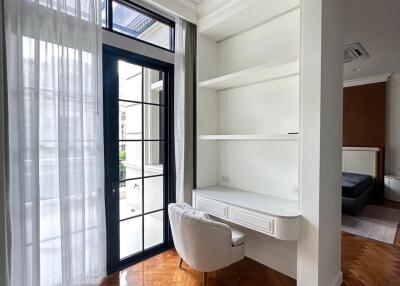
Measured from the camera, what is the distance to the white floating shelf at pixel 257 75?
206 cm

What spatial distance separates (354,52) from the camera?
12.4ft

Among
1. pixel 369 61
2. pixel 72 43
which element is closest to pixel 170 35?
pixel 72 43

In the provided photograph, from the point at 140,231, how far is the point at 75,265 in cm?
86

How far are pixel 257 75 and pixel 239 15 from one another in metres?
0.70

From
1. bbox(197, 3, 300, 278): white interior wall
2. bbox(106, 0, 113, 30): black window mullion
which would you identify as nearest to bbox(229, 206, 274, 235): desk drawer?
bbox(197, 3, 300, 278): white interior wall

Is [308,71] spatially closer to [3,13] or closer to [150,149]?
[150,149]

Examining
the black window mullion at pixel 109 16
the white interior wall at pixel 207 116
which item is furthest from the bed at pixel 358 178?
the black window mullion at pixel 109 16

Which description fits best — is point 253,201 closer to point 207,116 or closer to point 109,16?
point 207,116

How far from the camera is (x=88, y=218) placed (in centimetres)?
194

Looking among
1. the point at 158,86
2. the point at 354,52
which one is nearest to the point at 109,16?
the point at 158,86

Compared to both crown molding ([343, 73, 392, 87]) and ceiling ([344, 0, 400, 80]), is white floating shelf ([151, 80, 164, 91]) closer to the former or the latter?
ceiling ([344, 0, 400, 80])

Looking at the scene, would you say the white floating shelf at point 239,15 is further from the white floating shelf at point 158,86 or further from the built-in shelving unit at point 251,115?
the white floating shelf at point 158,86

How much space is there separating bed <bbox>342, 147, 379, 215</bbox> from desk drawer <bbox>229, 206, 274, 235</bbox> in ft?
8.81

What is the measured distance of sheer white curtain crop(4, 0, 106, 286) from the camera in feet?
5.16
